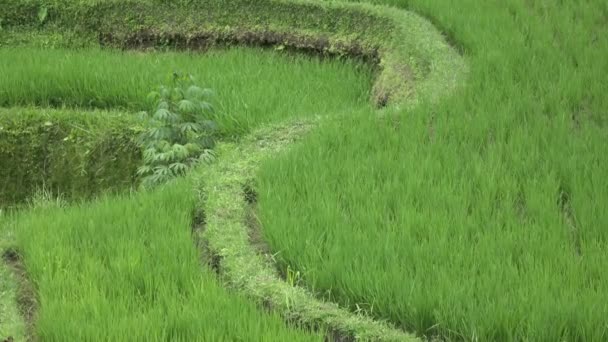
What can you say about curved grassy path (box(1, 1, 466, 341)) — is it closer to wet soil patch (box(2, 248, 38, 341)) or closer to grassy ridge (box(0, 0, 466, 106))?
grassy ridge (box(0, 0, 466, 106))

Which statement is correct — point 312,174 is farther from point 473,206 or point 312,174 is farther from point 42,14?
point 42,14

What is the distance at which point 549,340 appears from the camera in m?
2.64

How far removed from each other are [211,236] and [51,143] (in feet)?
8.57

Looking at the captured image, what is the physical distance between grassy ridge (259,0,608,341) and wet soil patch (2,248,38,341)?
2.99 feet

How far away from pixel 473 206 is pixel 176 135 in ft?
6.18

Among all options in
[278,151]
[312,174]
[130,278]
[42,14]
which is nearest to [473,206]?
[312,174]

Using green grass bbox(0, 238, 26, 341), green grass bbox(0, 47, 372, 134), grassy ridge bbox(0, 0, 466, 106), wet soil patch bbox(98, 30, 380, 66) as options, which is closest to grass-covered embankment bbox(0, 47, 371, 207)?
green grass bbox(0, 47, 372, 134)

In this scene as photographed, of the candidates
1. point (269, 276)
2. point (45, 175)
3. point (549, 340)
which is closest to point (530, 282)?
point (549, 340)

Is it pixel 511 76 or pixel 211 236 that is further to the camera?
pixel 511 76

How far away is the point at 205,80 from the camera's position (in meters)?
5.89

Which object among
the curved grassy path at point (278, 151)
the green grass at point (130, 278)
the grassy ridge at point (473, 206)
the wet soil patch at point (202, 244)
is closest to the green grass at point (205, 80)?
the curved grassy path at point (278, 151)

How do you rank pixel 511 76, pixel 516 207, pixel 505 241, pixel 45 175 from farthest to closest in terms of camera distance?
pixel 45 175, pixel 511 76, pixel 516 207, pixel 505 241

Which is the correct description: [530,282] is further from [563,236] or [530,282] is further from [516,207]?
[516,207]

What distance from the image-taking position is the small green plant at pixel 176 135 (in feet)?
14.9
